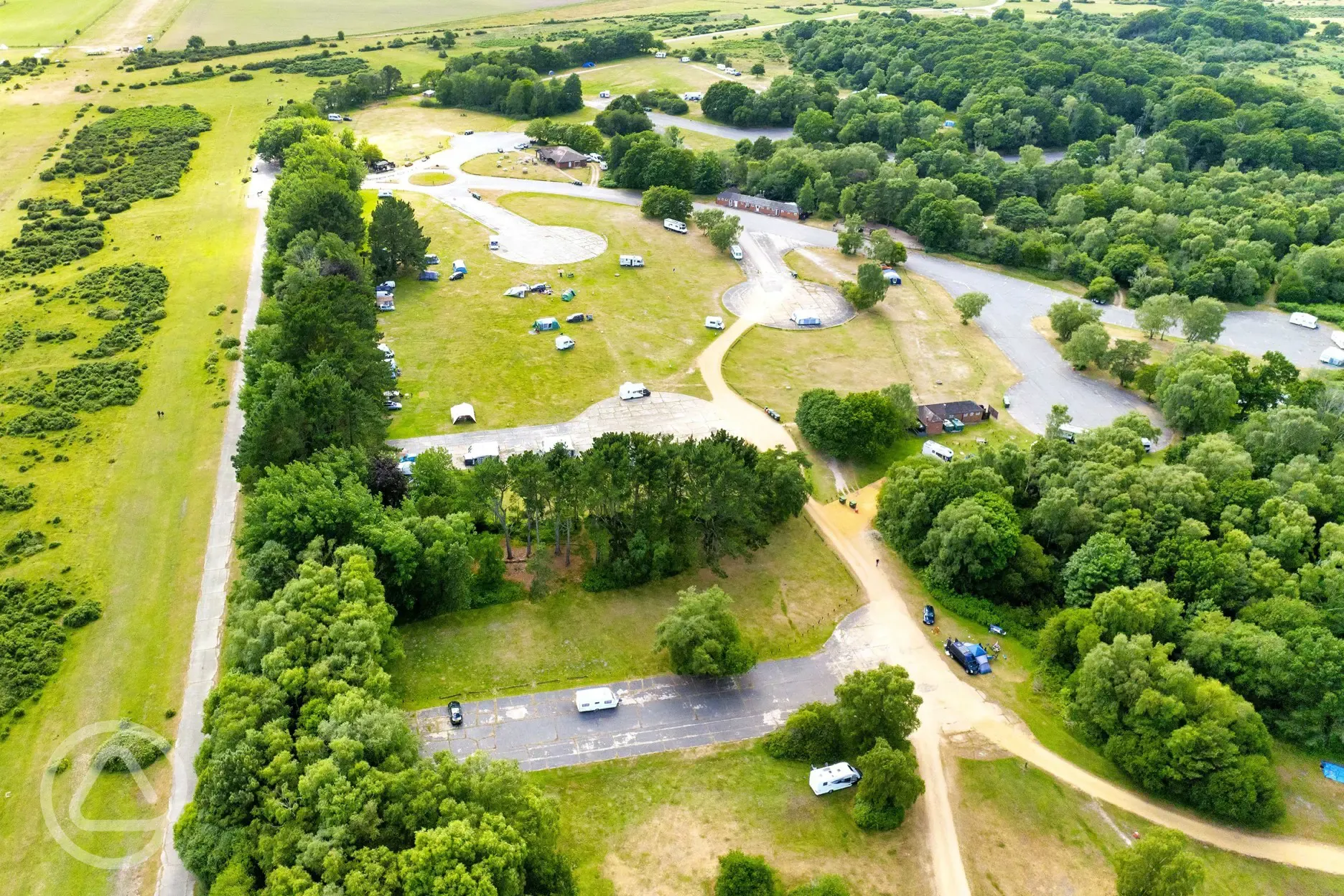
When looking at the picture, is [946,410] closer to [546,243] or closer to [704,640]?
[704,640]

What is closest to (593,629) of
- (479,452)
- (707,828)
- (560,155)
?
(707,828)

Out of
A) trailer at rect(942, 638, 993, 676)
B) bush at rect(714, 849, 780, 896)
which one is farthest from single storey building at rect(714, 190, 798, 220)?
bush at rect(714, 849, 780, 896)

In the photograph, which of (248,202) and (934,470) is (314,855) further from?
(248,202)

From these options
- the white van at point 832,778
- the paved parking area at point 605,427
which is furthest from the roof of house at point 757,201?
the white van at point 832,778

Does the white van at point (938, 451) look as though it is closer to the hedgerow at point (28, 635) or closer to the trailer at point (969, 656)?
the trailer at point (969, 656)

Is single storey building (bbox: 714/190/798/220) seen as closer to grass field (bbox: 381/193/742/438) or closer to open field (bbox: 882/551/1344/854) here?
grass field (bbox: 381/193/742/438)
